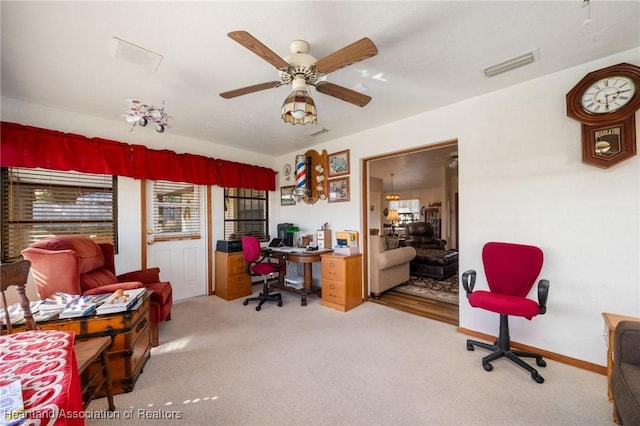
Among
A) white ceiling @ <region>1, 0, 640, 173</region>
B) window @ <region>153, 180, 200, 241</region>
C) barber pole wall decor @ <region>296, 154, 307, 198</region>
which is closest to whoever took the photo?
white ceiling @ <region>1, 0, 640, 173</region>

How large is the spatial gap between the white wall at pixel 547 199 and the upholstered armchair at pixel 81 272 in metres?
1.58

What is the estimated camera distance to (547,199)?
238cm

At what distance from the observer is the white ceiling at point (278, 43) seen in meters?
1.61

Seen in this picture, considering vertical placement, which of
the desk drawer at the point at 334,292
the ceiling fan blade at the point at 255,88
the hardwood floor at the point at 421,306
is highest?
the ceiling fan blade at the point at 255,88

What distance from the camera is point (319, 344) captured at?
260 cm

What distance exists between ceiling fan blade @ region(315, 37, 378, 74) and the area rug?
357 centimetres

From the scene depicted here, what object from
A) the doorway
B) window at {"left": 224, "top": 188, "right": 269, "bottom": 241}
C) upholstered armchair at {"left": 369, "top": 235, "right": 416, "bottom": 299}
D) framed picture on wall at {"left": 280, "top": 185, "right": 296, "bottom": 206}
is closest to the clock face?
upholstered armchair at {"left": 369, "top": 235, "right": 416, "bottom": 299}

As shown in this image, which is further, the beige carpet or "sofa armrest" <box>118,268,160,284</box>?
"sofa armrest" <box>118,268,160,284</box>

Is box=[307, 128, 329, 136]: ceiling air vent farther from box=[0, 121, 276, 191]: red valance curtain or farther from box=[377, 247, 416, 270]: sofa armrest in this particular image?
box=[377, 247, 416, 270]: sofa armrest

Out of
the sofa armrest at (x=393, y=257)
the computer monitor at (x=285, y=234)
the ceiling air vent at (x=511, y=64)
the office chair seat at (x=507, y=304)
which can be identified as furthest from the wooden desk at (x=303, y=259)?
the ceiling air vent at (x=511, y=64)

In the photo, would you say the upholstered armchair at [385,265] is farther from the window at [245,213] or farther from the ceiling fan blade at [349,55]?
the ceiling fan blade at [349,55]

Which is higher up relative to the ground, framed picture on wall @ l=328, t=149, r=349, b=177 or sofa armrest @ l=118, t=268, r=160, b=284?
framed picture on wall @ l=328, t=149, r=349, b=177

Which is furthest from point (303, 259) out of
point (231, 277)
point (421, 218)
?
point (421, 218)

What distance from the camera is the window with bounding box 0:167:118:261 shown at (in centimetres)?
274
